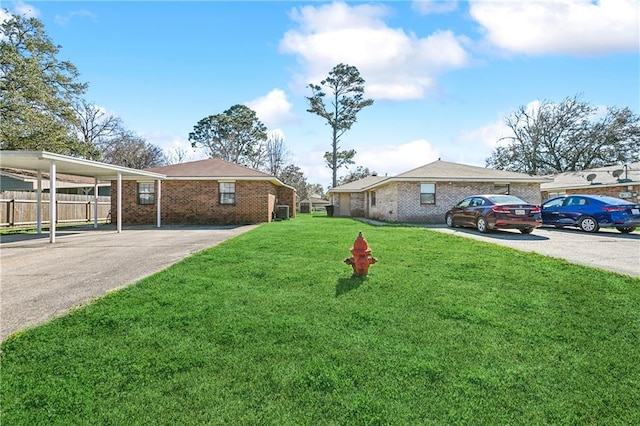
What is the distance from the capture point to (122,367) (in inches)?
123

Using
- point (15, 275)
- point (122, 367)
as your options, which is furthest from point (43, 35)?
point (122, 367)

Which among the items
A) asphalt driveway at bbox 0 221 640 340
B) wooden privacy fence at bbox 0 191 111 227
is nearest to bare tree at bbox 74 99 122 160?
wooden privacy fence at bbox 0 191 111 227

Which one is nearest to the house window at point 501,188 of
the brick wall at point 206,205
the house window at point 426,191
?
the house window at point 426,191

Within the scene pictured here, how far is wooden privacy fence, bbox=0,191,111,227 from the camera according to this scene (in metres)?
16.8

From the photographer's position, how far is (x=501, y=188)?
19.2 m

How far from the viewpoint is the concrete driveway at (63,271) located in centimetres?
431

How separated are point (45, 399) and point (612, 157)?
4610 centimetres

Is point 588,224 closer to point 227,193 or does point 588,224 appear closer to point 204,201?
point 227,193

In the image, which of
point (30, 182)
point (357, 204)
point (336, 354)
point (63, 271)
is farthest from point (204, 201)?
point (336, 354)

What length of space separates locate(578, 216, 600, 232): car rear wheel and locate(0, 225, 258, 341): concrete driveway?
44.2 feet

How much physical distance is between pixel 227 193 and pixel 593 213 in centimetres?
1600

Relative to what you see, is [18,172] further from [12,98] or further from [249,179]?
[249,179]

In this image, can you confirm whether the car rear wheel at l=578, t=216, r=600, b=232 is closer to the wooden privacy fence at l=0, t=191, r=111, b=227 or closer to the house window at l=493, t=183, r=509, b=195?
the house window at l=493, t=183, r=509, b=195

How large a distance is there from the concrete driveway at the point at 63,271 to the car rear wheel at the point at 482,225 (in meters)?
9.35
